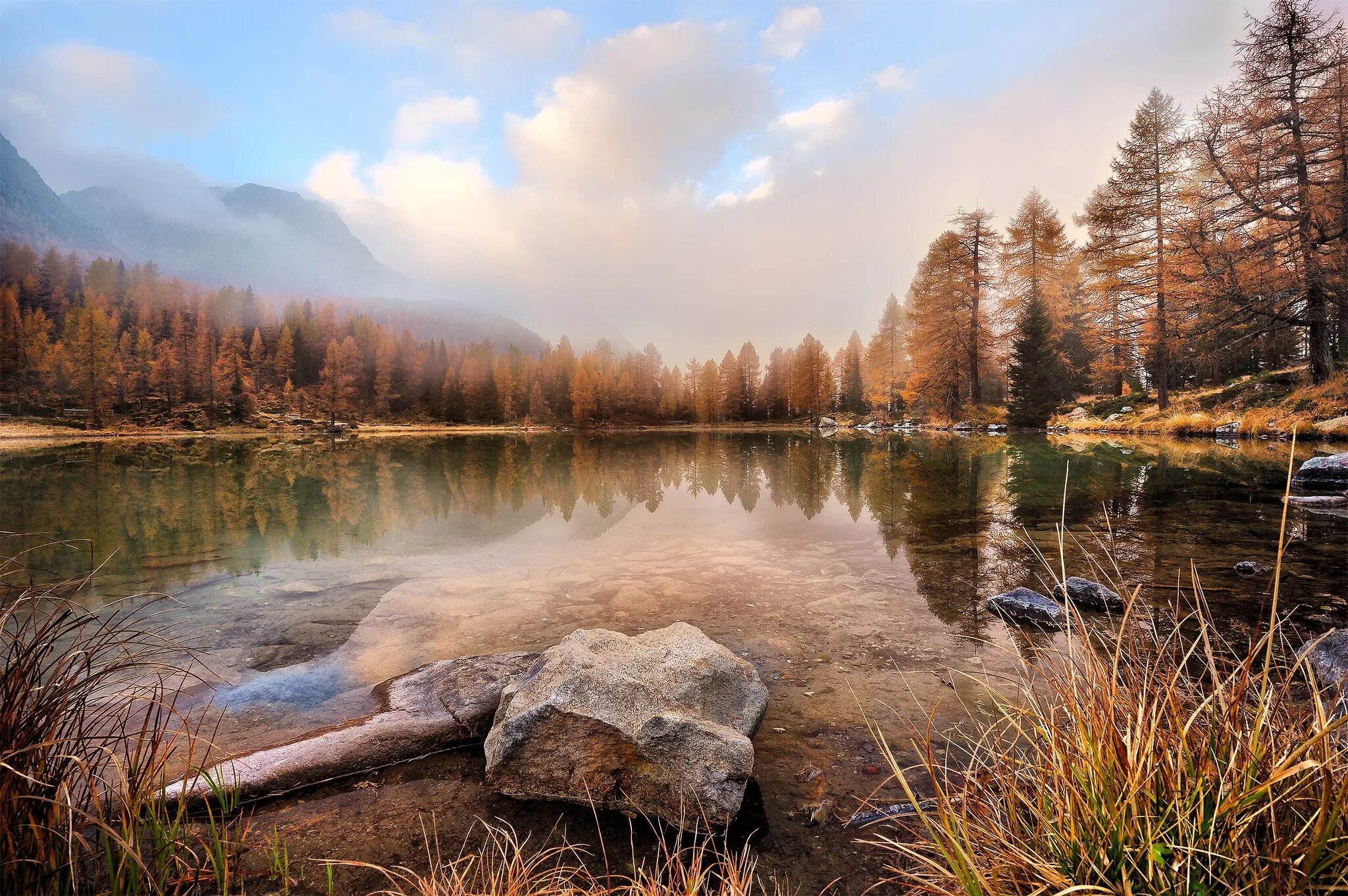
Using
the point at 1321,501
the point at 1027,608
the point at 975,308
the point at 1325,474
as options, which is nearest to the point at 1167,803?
the point at 1027,608

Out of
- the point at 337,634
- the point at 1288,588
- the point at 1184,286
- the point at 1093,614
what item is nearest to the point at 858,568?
the point at 1093,614

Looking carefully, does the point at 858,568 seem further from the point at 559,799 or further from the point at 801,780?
the point at 559,799

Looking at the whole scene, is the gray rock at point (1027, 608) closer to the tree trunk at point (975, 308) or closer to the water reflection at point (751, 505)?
the water reflection at point (751, 505)

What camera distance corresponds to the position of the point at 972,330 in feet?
122

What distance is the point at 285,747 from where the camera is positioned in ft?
11.5

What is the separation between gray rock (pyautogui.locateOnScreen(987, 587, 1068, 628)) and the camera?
5406 millimetres

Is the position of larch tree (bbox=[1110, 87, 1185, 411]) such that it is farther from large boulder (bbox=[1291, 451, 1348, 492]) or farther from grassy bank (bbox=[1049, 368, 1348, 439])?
large boulder (bbox=[1291, 451, 1348, 492])

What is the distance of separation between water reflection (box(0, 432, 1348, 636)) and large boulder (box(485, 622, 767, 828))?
238cm

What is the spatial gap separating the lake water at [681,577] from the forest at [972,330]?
827cm

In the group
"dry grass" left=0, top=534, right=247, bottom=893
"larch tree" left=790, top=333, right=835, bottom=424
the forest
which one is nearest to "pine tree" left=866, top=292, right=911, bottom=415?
the forest

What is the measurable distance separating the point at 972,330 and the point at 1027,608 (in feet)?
119

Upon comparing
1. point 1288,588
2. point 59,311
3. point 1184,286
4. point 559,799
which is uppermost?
point 59,311

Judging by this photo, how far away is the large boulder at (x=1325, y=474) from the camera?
11.2 m

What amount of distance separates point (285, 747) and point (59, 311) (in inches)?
4732
